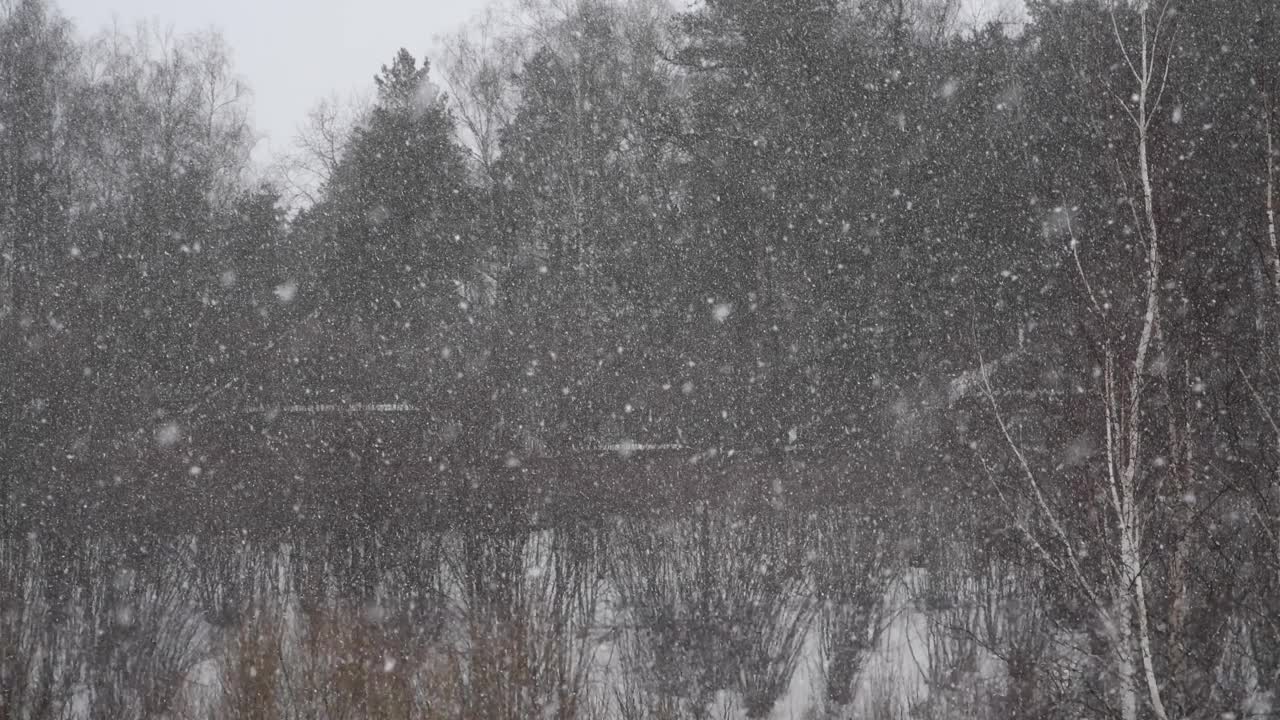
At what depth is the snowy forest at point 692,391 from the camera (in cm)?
527

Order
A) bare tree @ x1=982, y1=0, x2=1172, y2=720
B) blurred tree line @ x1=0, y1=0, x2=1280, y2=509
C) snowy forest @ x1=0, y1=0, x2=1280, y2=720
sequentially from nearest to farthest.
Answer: bare tree @ x1=982, y1=0, x2=1172, y2=720
snowy forest @ x1=0, y1=0, x2=1280, y2=720
blurred tree line @ x1=0, y1=0, x2=1280, y2=509

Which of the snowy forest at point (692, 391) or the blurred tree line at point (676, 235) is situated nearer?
the snowy forest at point (692, 391)

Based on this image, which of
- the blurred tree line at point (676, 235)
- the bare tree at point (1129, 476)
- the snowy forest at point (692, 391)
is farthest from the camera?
the blurred tree line at point (676, 235)

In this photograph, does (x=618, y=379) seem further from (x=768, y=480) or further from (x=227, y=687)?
(x=227, y=687)

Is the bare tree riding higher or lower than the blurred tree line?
lower

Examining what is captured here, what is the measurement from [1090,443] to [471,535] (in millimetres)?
4383

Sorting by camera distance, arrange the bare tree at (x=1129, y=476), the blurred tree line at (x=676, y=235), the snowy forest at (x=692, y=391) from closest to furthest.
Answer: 1. the bare tree at (x=1129, y=476)
2. the snowy forest at (x=692, y=391)
3. the blurred tree line at (x=676, y=235)

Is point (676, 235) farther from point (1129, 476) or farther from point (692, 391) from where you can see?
point (1129, 476)

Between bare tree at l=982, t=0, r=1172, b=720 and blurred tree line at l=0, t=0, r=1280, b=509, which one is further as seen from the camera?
blurred tree line at l=0, t=0, r=1280, b=509

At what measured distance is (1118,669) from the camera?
4.89 meters

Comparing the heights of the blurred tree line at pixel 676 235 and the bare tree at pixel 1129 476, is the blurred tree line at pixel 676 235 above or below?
above

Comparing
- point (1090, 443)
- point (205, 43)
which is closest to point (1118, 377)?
point (1090, 443)

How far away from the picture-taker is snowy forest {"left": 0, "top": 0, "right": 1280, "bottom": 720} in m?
5.27

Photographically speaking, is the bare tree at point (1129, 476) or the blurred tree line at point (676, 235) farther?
the blurred tree line at point (676, 235)
